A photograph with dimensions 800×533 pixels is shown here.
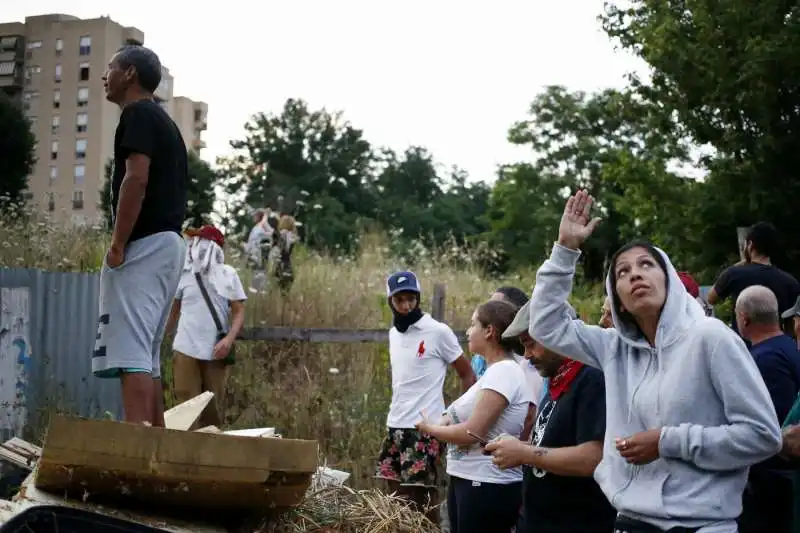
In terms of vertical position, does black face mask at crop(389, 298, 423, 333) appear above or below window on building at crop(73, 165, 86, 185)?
below

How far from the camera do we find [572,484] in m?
3.76

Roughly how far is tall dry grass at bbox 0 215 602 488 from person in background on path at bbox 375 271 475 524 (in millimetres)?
1480

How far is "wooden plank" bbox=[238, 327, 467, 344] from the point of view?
9.99 m

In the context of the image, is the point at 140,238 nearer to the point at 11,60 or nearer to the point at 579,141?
the point at 11,60

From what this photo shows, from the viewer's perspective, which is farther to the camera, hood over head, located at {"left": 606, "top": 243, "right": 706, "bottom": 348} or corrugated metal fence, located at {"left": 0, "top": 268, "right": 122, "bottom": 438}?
corrugated metal fence, located at {"left": 0, "top": 268, "right": 122, "bottom": 438}

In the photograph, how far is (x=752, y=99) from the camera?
1559cm

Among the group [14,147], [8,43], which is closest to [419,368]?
[8,43]

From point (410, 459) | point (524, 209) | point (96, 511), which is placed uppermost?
point (524, 209)

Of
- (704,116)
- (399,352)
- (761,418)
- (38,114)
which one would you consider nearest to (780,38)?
(704,116)

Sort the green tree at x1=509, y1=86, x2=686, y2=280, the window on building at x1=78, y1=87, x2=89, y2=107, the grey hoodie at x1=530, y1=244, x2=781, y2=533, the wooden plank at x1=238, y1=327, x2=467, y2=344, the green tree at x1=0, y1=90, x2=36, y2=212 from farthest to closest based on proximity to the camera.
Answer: the green tree at x1=509, y1=86, x2=686, y2=280 < the green tree at x1=0, y1=90, x2=36, y2=212 < the window on building at x1=78, y1=87, x2=89, y2=107 < the wooden plank at x1=238, y1=327, x2=467, y2=344 < the grey hoodie at x1=530, y1=244, x2=781, y2=533

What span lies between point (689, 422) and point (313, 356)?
8.06m

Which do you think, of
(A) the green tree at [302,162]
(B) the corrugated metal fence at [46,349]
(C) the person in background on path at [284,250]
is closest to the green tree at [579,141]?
(A) the green tree at [302,162]

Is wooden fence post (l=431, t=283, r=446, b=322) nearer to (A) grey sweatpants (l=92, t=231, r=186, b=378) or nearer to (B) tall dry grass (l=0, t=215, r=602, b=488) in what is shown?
(B) tall dry grass (l=0, t=215, r=602, b=488)

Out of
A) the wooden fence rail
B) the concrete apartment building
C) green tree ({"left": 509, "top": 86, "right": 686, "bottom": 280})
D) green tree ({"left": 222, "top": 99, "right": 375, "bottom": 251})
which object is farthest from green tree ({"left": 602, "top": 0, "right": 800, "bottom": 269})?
green tree ({"left": 222, "top": 99, "right": 375, "bottom": 251})
